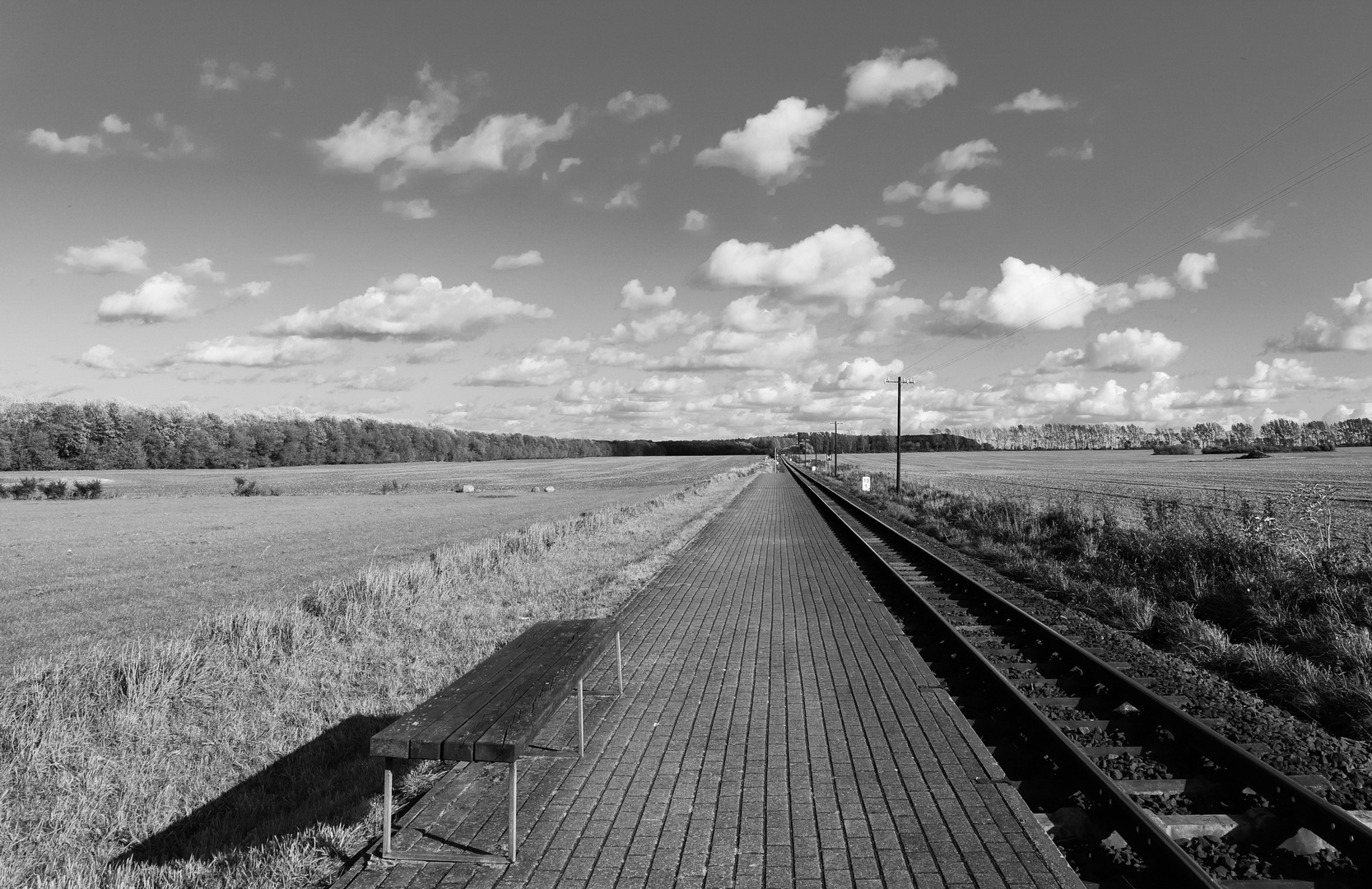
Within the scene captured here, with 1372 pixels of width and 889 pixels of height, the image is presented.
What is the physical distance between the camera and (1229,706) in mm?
6023

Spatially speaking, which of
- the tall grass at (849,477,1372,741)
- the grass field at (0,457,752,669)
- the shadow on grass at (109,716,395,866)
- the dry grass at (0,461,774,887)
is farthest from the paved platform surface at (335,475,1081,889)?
the grass field at (0,457,752,669)

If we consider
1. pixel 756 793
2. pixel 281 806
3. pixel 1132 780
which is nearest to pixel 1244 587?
pixel 1132 780

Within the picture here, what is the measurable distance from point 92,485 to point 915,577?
60.5m

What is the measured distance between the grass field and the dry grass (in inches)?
143

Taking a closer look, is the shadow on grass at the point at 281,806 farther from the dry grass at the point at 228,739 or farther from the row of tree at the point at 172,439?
the row of tree at the point at 172,439

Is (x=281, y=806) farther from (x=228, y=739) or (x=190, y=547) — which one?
(x=190, y=547)

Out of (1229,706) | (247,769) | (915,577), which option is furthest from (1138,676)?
(247,769)

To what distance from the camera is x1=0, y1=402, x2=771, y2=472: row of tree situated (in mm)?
93312

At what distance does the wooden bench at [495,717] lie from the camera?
3729mm

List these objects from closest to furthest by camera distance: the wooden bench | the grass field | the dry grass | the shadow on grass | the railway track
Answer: the railway track → the wooden bench → the dry grass → the shadow on grass → the grass field

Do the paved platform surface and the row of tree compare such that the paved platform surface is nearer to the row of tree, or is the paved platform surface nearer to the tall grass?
the tall grass

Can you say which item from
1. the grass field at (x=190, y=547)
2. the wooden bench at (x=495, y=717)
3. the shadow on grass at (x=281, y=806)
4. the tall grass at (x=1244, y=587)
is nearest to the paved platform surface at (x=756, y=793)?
the wooden bench at (x=495, y=717)

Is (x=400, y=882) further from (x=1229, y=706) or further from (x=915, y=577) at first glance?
(x=915, y=577)

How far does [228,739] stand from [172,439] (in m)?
120
